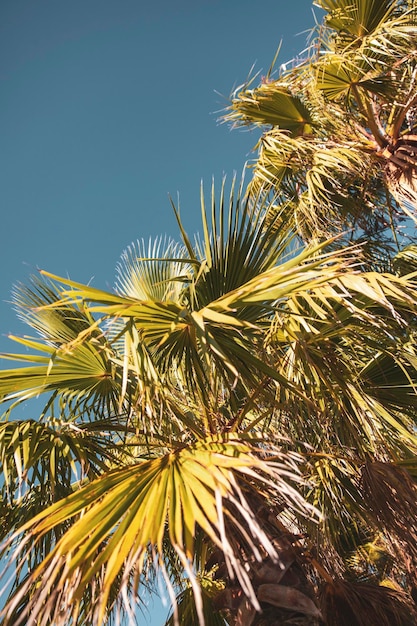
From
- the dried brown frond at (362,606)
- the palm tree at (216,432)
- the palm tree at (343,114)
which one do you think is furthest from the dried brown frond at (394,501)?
the palm tree at (343,114)

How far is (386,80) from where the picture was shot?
3.96 m

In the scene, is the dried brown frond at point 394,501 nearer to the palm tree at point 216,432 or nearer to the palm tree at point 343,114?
the palm tree at point 216,432

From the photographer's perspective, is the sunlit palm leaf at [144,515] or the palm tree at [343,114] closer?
the sunlit palm leaf at [144,515]

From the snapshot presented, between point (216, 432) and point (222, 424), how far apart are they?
0.12 metres

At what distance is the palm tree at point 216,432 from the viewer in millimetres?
1494

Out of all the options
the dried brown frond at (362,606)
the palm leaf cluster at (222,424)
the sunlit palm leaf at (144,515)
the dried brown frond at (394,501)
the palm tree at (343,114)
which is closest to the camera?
the sunlit palm leaf at (144,515)

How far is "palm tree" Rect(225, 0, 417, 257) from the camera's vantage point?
3.89 m

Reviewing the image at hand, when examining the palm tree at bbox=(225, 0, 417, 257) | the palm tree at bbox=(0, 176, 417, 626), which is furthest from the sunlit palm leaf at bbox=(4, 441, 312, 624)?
the palm tree at bbox=(225, 0, 417, 257)

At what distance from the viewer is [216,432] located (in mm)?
2338

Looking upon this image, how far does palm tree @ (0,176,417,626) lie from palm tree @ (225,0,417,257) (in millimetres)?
1394

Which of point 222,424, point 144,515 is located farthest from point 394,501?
point 144,515

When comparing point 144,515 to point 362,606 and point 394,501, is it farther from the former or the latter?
point 362,606

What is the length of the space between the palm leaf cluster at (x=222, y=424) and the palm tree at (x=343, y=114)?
4cm

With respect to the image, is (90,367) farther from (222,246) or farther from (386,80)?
(386,80)
